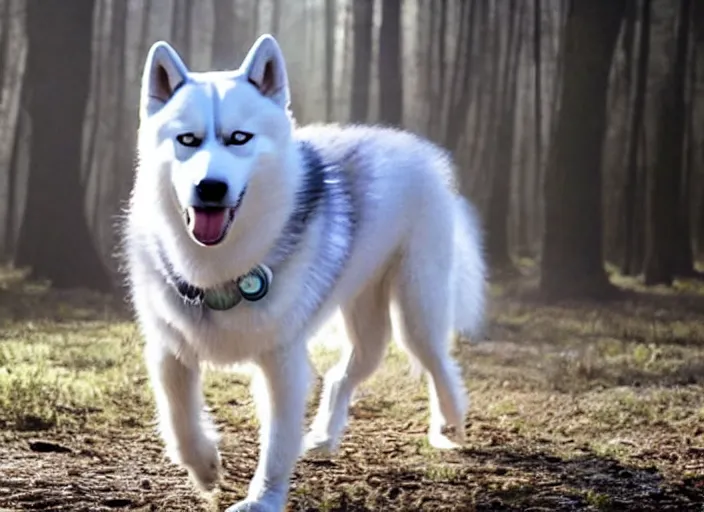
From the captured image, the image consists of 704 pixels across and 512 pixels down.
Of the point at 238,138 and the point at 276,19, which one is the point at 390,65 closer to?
the point at 276,19

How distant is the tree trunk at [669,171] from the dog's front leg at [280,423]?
2147mm

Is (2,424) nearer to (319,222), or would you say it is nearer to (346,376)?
(346,376)

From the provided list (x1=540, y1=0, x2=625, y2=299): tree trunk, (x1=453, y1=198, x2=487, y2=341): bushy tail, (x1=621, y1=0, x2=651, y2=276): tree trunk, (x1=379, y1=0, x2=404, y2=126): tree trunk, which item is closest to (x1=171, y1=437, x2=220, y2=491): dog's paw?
(x1=453, y1=198, x2=487, y2=341): bushy tail

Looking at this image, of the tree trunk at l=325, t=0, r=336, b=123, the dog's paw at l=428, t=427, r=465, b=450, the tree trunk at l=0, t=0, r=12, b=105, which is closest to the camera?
the dog's paw at l=428, t=427, r=465, b=450

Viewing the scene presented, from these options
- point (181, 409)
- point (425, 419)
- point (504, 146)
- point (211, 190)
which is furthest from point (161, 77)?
point (504, 146)

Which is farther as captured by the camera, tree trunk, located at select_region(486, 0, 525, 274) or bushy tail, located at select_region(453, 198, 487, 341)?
tree trunk, located at select_region(486, 0, 525, 274)

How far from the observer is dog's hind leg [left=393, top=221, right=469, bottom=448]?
2164 millimetres

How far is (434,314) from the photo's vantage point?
2.20 m

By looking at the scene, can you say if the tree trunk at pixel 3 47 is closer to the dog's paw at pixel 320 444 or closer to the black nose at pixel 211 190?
the dog's paw at pixel 320 444

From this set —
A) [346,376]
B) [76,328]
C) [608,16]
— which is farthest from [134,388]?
[608,16]

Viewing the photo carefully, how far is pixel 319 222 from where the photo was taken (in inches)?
67.5

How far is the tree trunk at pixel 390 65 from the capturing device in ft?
11.1

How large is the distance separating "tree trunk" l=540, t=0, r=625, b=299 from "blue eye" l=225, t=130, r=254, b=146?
216 cm

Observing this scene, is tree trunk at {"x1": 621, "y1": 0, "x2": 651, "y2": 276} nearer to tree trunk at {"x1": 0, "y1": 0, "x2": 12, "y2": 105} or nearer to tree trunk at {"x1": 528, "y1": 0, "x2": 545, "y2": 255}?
tree trunk at {"x1": 528, "y1": 0, "x2": 545, "y2": 255}
